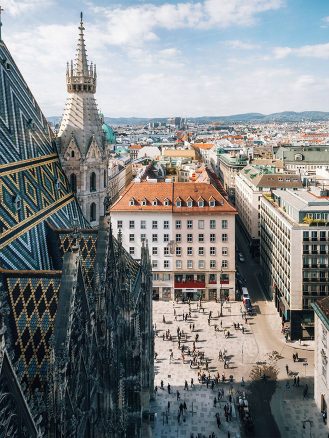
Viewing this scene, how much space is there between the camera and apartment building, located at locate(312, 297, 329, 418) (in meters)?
46.6

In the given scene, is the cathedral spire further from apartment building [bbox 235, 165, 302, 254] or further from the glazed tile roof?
apartment building [bbox 235, 165, 302, 254]

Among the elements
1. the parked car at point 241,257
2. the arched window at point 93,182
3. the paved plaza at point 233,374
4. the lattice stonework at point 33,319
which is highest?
the arched window at point 93,182

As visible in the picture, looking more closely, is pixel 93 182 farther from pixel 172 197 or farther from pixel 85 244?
pixel 172 197

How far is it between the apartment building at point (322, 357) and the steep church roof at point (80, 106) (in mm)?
26962

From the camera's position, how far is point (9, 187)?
3172 cm

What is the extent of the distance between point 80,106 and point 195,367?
30.8 metres

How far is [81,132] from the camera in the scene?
47469 millimetres

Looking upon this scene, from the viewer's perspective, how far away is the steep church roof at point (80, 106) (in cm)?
4712

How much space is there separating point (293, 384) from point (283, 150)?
121 m

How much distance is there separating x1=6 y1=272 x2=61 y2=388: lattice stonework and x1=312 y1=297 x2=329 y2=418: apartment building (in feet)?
99.9

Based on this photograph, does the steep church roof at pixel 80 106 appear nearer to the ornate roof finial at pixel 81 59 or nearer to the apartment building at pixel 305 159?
the ornate roof finial at pixel 81 59

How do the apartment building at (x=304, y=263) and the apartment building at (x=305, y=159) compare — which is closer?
the apartment building at (x=304, y=263)

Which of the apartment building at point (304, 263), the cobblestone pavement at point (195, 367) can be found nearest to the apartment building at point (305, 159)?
the cobblestone pavement at point (195, 367)

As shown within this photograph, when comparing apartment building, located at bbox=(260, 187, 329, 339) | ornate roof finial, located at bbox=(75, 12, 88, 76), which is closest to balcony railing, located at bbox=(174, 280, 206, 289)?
apartment building, located at bbox=(260, 187, 329, 339)
